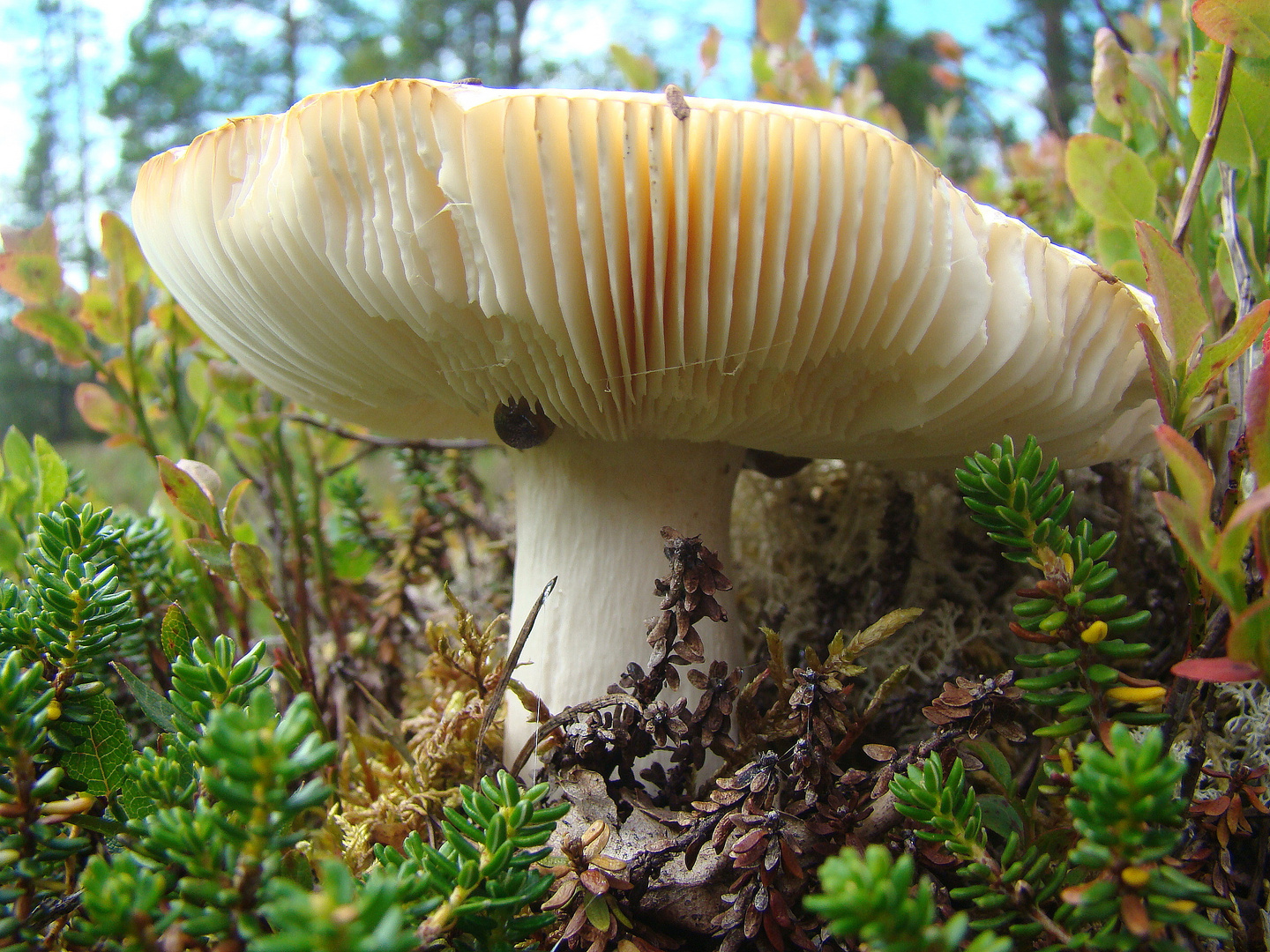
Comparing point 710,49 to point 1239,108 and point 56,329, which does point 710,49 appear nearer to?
point 1239,108

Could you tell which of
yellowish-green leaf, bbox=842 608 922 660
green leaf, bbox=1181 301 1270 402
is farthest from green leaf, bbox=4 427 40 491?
green leaf, bbox=1181 301 1270 402

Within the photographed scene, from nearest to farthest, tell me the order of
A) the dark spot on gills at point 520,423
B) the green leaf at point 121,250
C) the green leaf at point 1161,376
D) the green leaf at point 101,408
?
the green leaf at point 1161,376, the dark spot on gills at point 520,423, the green leaf at point 121,250, the green leaf at point 101,408

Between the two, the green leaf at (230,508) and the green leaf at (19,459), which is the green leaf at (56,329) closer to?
the green leaf at (19,459)

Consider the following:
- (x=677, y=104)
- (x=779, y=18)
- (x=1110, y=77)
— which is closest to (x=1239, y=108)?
(x=1110, y=77)

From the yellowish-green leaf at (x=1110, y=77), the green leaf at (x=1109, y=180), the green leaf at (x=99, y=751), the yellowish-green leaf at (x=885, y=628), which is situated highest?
the yellowish-green leaf at (x=1110, y=77)

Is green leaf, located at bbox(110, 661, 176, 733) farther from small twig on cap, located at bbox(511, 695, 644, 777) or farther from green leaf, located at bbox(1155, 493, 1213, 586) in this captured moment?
green leaf, located at bbox(1155, 493, 1213, 586)

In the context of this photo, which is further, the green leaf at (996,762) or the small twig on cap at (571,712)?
the small twig on cap at (571,712)

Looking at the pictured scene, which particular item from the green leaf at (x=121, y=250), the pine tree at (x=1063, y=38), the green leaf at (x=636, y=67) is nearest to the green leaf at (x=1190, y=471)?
the green leaf at (x=121, y=250)
